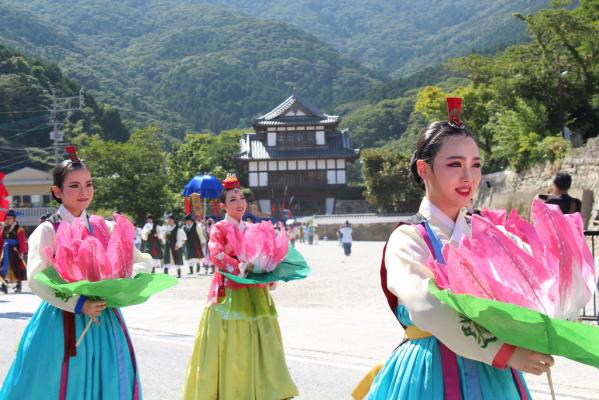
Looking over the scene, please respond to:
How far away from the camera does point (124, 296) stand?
439 centimetres

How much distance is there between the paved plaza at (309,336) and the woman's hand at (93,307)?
104 inches

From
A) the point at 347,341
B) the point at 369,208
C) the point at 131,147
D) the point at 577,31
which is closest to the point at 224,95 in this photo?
the point at 369,208

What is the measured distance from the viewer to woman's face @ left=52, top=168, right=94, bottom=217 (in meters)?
5.29

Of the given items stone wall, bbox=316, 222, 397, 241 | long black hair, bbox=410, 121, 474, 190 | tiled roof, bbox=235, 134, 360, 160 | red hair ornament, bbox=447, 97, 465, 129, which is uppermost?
tiled roof, bbox=235, 134, 360, 160

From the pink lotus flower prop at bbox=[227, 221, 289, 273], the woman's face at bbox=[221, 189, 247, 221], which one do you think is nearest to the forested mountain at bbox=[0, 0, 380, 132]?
the woman's face at bbox=[221, 189, 247, 221]

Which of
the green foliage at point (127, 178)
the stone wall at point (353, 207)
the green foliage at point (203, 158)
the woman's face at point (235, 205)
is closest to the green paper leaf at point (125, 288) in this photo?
the woman's face at point (235, 205)

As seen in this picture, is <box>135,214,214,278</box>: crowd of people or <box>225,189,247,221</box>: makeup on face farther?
<box>135,214,214,278</box>: crowd of people

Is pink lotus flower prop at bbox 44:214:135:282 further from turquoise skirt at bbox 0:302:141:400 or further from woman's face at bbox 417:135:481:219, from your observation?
woman's face at bbox 417:135:481:219

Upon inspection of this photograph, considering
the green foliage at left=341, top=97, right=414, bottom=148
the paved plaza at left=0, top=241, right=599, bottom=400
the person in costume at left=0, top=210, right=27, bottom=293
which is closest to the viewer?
the paved plaza at left=0, top=241, right=599, bottom=400

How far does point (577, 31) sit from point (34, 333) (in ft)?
103

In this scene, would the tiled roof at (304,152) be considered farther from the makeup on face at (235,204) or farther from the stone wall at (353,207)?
the makeup on face at (235,204)

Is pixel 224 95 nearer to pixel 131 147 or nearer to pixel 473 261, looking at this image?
pixel 131 147

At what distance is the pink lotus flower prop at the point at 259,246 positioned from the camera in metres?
6.64

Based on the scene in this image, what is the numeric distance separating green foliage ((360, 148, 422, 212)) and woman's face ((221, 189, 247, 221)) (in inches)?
1963
